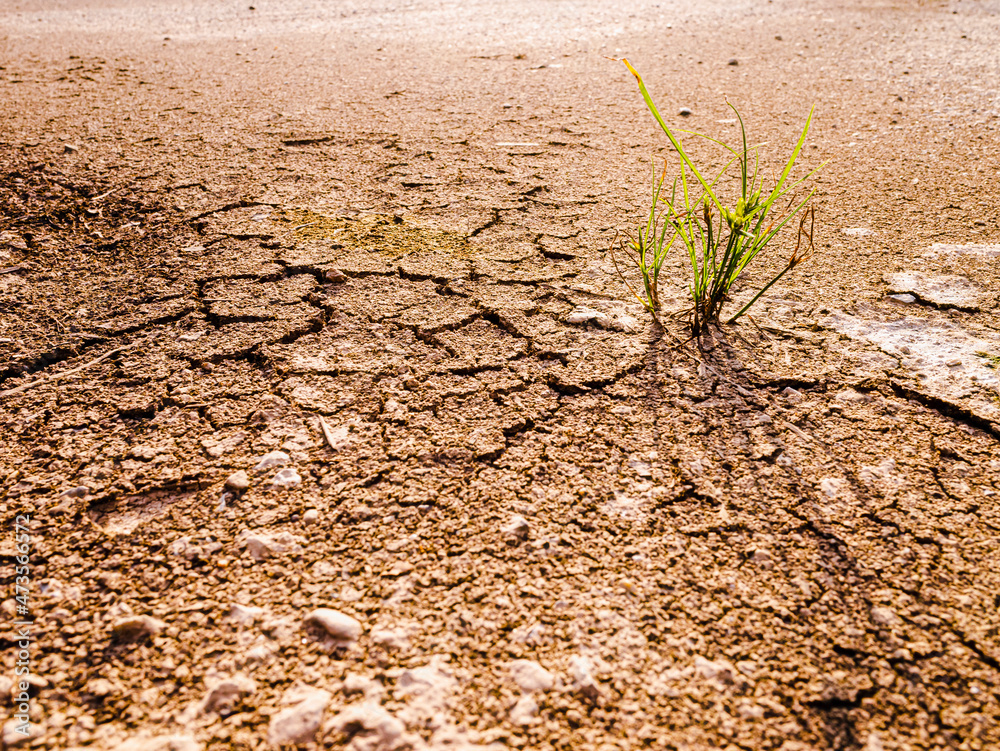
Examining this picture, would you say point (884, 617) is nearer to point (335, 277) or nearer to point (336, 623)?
point (336, 623)

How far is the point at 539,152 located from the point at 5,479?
66.3 inches

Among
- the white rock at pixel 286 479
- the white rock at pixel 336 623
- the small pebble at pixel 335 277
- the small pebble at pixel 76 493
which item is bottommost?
the white rock at pixel 336 623

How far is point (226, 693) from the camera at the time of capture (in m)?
0.76

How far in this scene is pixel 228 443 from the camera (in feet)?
3.61

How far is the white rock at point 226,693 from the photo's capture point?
2.46ft

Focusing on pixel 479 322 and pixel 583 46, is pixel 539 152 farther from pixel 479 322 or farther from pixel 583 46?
pixel 583 46

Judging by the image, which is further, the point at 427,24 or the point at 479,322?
the point at 427,24

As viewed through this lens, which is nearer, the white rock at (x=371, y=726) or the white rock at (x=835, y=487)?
the white rock at (x=371, y=726)

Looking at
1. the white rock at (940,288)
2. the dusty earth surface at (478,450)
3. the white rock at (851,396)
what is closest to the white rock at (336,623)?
the dusty earth surface at (478,450)

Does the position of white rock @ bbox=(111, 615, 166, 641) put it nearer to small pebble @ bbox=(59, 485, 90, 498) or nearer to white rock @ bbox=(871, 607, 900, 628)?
small pebble @ bbox=(59, 485, 90, 498)

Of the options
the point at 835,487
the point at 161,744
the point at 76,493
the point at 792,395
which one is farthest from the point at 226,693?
the point at 792,395

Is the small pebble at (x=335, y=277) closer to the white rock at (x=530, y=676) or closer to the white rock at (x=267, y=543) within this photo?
the white rock at (x=267, y=543)

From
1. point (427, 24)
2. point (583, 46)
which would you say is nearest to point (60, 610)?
point (583, 46)

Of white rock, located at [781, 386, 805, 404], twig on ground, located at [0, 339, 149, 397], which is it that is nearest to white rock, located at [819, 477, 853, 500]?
white rock, located at [781, 386, 805, 404]
